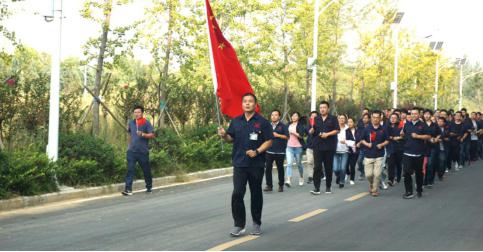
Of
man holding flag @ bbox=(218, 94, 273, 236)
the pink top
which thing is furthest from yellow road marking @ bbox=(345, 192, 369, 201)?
man holding flag @ bbox=(218, 94, 273, 236)

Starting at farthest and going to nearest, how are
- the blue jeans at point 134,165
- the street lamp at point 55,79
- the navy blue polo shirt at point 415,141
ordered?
the navy blue polo shirt at point 415,141, the blue jeans at point 134,165, the street lamp at point 55,79

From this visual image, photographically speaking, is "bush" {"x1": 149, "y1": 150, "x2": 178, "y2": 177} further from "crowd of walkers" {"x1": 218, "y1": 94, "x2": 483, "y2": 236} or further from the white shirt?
the white shirt

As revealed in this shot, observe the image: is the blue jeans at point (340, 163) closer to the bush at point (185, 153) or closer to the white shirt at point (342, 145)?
the white shirt at point (342, 145)

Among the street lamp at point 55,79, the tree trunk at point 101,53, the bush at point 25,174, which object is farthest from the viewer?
the tree trunk at point 101,53

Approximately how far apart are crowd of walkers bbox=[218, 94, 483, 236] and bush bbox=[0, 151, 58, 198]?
4.02 m

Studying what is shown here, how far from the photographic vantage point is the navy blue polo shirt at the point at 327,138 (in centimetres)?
1394

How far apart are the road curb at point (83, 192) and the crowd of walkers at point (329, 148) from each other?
239 centimetres

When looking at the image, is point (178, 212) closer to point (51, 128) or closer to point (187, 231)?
point (187, 231)

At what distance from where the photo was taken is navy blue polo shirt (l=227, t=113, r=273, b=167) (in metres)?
8.78

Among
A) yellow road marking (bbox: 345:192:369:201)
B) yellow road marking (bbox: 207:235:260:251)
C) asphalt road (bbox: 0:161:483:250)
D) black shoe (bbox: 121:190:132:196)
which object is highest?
black shoe (bbox: 121:190:132:196)

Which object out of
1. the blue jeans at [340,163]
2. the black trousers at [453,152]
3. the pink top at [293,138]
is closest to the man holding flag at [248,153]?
the pink top at [293,138]

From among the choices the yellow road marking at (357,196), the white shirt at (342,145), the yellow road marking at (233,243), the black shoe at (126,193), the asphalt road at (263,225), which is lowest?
the yellow road marking at (233,243)

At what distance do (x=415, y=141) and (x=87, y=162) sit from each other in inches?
252

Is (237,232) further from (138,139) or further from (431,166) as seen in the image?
(431,166)
